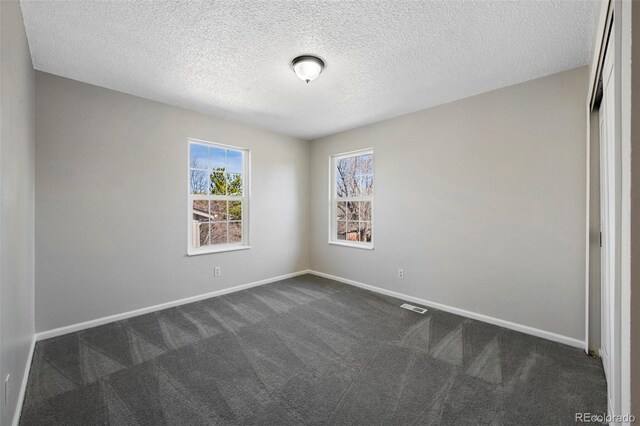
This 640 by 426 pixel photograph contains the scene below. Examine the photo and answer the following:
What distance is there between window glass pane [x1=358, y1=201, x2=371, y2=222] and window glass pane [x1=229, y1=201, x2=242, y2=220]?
6.28 ft

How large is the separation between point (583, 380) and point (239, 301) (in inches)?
134

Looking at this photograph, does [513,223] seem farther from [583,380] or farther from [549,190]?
[583,380]

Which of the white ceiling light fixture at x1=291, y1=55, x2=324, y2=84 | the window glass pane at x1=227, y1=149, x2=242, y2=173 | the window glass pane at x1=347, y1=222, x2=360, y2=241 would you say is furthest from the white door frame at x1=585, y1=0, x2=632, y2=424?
the window glass pane at x1=227, y1=149, x2=242, y2=173

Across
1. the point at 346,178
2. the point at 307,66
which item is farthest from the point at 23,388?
the point at 346,178

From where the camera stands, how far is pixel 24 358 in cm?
197

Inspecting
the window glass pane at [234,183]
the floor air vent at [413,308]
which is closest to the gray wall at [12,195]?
the window glass pane at [234,183]

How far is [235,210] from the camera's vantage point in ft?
14.1

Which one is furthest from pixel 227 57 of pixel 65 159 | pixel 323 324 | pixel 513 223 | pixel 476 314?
pixel 476 314

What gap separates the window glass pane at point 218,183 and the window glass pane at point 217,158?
87mm

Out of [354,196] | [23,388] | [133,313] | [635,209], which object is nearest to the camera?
[635,209]

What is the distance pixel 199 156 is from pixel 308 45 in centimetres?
236

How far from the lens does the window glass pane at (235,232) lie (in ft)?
13.9

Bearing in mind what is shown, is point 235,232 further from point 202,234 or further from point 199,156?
point 199,156

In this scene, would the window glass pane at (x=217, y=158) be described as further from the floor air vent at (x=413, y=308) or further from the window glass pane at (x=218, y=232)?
the floor air vent at (x=413, y=308)
